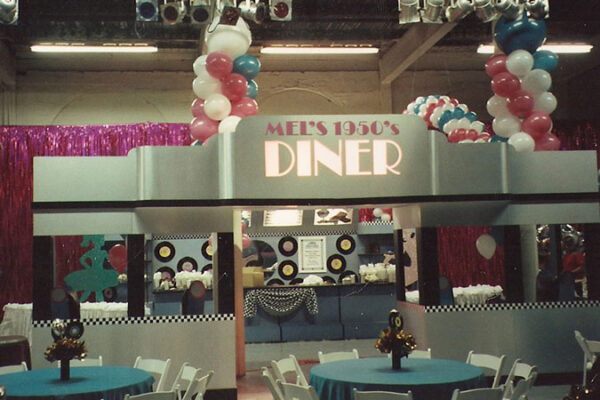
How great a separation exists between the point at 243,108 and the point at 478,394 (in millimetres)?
5583

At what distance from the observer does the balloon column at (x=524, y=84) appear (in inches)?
380

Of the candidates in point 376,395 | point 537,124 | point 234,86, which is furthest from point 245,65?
point 376,395

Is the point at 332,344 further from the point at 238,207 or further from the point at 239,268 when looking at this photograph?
the point at 238,207

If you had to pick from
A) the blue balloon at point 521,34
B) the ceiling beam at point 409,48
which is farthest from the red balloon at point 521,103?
the ceiling beam at point 409,48

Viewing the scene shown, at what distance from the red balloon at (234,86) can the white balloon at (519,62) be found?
348 cm

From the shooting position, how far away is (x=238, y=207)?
9125 mm

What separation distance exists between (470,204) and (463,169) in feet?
1.75

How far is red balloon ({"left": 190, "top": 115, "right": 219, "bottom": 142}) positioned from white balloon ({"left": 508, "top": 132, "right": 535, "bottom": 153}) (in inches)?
154

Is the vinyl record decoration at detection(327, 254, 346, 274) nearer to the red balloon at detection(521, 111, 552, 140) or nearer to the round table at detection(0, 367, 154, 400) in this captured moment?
the red balloon at detection(521, 111, 552, 140)

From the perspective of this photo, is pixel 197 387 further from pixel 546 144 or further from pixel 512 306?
pixel 546 144

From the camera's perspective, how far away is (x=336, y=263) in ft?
50.4

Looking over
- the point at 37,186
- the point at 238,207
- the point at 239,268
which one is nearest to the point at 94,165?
the point at 37,186

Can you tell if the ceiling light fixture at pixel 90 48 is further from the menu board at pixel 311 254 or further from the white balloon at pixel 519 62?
the white balloon at pixel 519 62

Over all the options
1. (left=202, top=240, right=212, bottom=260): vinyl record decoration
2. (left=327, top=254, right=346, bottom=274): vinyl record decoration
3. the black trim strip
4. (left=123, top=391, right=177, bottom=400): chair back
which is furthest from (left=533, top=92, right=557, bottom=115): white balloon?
(left=202, top=240, right=212, bottom=260): vinyl record decoration
